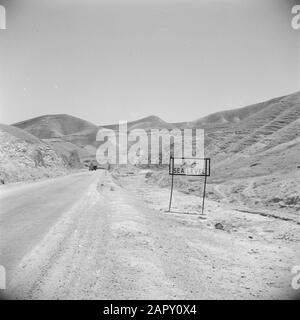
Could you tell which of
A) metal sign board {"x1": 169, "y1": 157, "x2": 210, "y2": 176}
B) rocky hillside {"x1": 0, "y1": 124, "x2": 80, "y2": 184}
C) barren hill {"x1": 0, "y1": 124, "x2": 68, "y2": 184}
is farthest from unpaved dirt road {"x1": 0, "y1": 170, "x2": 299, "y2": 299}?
barren hill {"x1": 0, "y1": 124, "x2": 68, "y2": 184}

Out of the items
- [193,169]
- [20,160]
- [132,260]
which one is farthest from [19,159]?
[132,260]

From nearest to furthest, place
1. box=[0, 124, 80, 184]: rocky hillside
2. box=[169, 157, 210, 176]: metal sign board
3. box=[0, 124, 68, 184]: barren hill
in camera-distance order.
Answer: box=[169, 157, 210, 176]: metal sign board → box=[0, 124, 80, 184]: rocky hillside → box=[0, 124, 68, 184]: barren hill

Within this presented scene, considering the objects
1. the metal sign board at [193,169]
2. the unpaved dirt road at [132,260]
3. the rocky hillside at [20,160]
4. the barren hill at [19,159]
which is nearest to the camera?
the unpaved dirt road at [132,260]

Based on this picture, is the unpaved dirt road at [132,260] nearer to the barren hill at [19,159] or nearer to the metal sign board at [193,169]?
the metal sign board at [193,169]

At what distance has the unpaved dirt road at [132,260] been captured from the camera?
5.91 m

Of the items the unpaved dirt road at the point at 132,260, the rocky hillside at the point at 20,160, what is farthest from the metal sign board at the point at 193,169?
the rocky hillside at the point at 20,160

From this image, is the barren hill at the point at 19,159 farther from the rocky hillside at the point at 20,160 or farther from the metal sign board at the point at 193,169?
the metal sign board at the point at 193,169

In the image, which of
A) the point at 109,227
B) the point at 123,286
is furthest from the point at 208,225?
the point at 123,286

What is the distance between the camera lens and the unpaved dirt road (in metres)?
5.91

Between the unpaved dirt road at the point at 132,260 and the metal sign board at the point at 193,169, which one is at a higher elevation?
the metal sign board at the point at 193,169

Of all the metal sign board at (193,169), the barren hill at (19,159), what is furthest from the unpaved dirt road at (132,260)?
the barren hill at (19,159)

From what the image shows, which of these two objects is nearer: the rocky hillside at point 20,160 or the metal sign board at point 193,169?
the metal sign board at point 193,169

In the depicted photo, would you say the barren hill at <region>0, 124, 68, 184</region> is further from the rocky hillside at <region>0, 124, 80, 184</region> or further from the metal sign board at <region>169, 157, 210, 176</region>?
the metal sign board at <region>169, 157, 210, 176</region>

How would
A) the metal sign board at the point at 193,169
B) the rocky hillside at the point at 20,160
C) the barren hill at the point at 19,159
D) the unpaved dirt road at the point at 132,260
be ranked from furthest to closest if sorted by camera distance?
the barren hill at the point at 19,159 → the rocky hillside at the point at 20,160 → the metal sign board at the point at 193,169 → the unpaved dirt road at the point at 132,260
